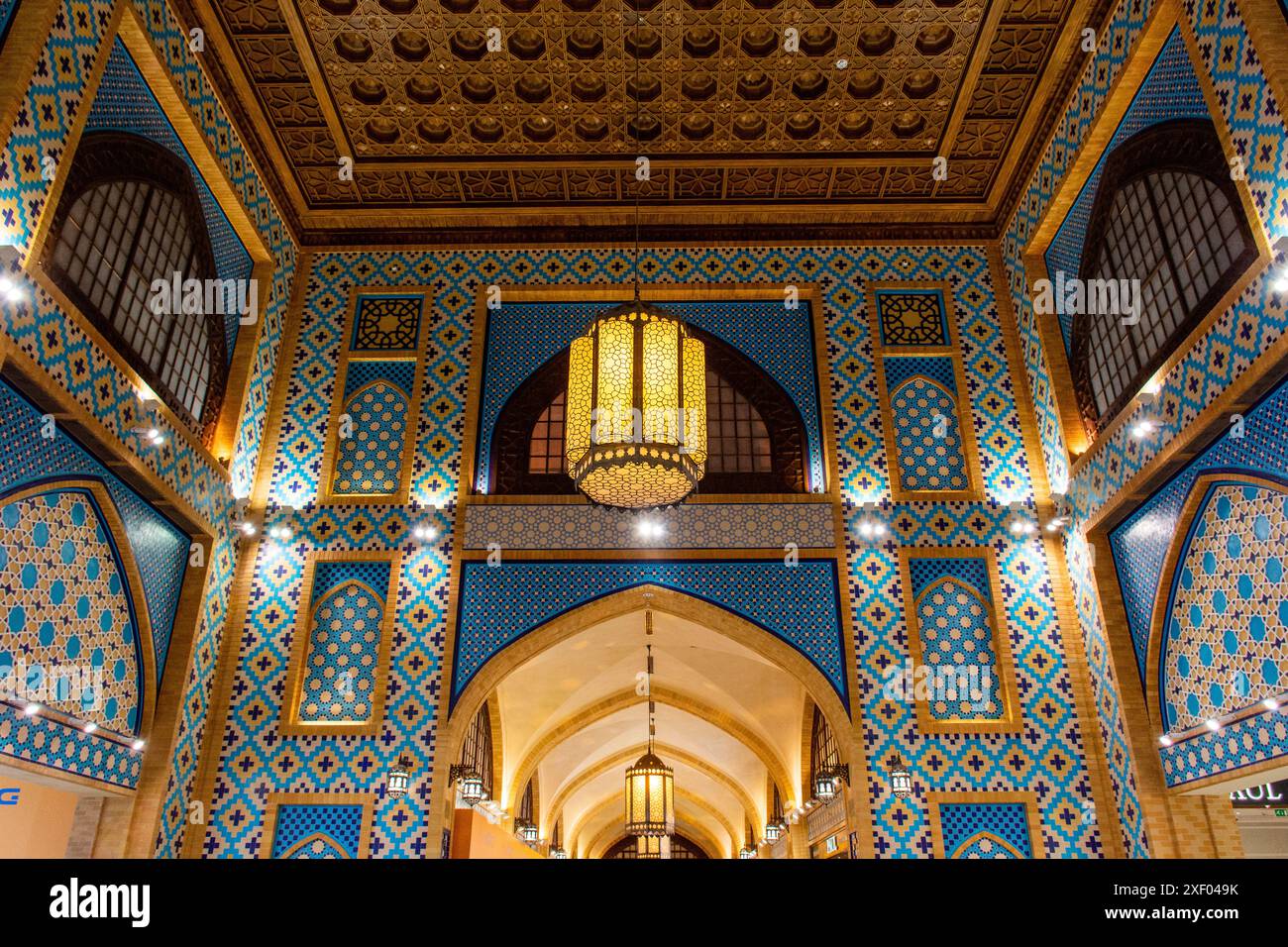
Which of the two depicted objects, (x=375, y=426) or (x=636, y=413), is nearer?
(x=636, y=413)

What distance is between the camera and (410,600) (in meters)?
9.60

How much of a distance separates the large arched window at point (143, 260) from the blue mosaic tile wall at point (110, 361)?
44cm

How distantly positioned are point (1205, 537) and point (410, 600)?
7294 mm

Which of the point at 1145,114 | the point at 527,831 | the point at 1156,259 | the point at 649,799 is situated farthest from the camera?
the point at 527,831

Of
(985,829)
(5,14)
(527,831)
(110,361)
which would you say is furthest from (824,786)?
(5,14)

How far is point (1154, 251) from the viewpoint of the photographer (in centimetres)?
817

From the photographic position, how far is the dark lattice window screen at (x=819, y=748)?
43.5 feet

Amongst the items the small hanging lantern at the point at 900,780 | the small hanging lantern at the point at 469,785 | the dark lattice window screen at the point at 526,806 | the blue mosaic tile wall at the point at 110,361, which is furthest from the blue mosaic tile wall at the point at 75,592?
the dark lattice window screen at the point at 526,806

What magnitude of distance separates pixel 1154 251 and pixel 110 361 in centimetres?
891

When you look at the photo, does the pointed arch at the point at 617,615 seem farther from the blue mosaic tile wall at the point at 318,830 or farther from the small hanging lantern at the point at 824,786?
the small hanging lantern at the point at 824,786

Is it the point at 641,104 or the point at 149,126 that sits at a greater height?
the point at 641,104

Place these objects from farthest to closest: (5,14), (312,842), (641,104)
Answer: (641,104) < (312,842) < (5,14)

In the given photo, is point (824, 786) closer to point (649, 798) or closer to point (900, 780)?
point (900, 780)
